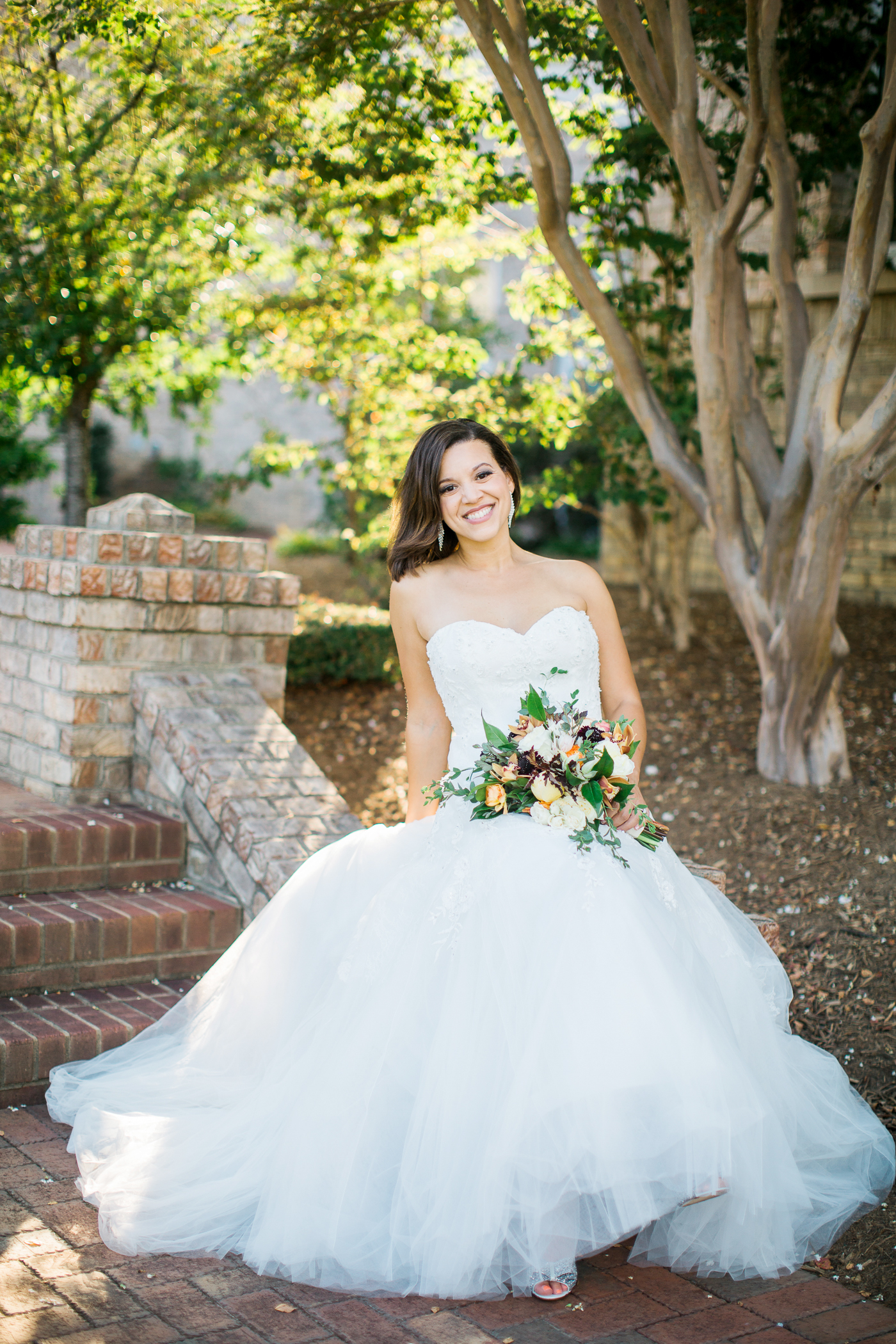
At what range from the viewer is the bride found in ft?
8.38

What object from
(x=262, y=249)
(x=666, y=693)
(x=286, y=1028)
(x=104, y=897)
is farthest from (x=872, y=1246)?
(x=262, y=249)

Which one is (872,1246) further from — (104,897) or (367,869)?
(104,897)

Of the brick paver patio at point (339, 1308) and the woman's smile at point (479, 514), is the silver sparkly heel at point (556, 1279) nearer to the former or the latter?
the brick paver patio at point (339, 1308)

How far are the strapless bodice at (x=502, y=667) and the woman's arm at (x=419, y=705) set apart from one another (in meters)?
0.16

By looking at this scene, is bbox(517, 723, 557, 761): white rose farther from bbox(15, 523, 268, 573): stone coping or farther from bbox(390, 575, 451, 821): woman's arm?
bbox(15, 523, 268, 573): stone coping

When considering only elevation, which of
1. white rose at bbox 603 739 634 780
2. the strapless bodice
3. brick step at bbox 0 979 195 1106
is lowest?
brick step at bbox 0 979 195 1106

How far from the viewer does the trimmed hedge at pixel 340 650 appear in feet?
23.8

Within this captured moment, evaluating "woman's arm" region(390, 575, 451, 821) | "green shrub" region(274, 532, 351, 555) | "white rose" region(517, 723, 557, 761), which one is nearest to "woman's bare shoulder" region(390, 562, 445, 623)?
"woman's arm" region(390, 575, 451, 821)

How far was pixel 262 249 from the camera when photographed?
7887mm

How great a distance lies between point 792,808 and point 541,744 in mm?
2979

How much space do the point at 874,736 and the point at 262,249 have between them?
511 cm

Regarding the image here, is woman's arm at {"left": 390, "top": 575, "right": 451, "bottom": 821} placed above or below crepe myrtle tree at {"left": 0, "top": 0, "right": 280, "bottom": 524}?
below

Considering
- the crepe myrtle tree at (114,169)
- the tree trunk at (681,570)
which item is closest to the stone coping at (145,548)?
the crepe myrtle tree at (114,169)

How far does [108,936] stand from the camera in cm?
403
